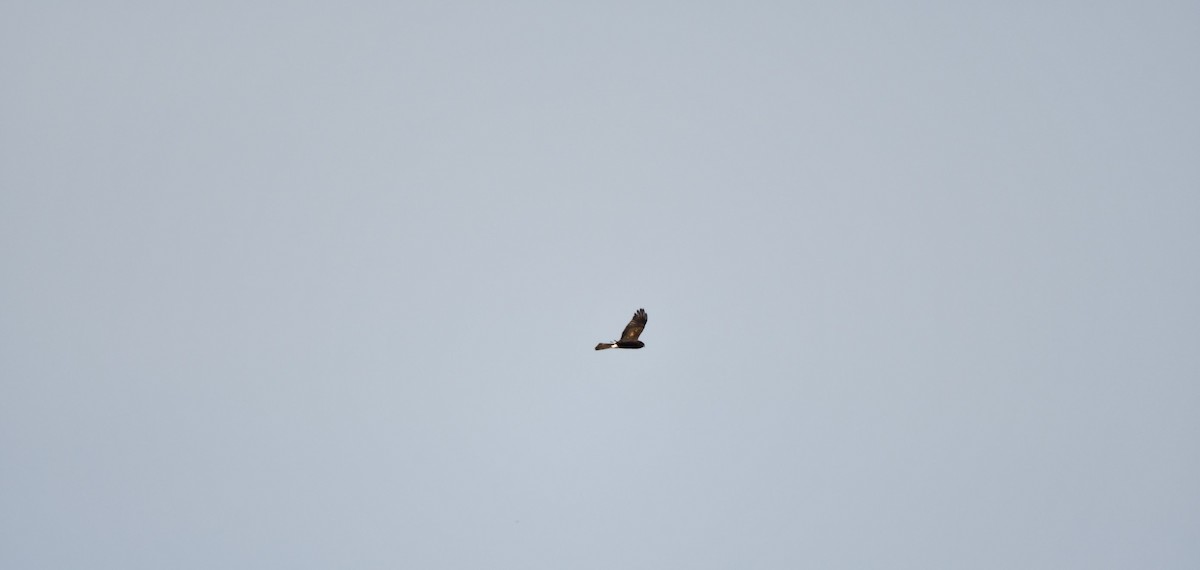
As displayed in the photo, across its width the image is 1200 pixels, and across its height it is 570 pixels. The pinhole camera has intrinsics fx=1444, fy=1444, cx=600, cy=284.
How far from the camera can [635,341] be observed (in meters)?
86.1
